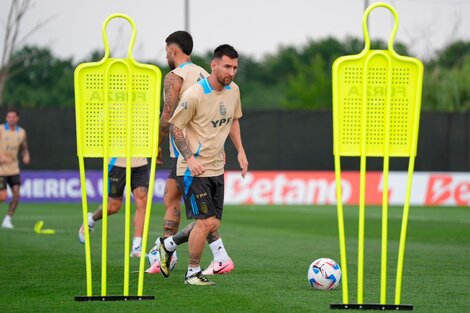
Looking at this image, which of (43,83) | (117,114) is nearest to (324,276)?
(117,114)

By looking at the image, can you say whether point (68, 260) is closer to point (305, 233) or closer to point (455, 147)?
point (305, 233)

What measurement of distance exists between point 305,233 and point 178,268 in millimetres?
6880

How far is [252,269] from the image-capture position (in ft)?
38.6

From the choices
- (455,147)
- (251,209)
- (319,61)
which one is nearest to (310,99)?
(319,61)

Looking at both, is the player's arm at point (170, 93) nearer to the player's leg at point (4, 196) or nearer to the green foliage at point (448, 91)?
the player's leg at point (4, 196)

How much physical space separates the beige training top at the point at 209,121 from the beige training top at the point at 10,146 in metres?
11.0

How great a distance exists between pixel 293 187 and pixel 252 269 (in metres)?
19.6

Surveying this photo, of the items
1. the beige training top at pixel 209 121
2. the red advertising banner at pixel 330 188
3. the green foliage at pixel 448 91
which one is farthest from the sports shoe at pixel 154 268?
the green foliage at pixel 448 91

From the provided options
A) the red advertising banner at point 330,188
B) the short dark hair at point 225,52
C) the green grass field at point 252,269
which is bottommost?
the red advertising banner at point 330,188

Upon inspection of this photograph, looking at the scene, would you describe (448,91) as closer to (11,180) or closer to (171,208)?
(11,180)

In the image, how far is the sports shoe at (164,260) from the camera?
10562 mm

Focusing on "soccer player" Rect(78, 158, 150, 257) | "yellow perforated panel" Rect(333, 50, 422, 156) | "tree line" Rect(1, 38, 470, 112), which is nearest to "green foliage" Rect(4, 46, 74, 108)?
"tree line" Rect(1, 38, 470, 112)

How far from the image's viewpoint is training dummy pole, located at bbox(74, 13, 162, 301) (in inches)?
328

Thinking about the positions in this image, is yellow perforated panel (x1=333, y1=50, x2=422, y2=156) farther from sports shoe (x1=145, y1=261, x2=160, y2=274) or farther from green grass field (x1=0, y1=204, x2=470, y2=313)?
sports shoe (x1=145, y1=261, x2=160, y2=274)
